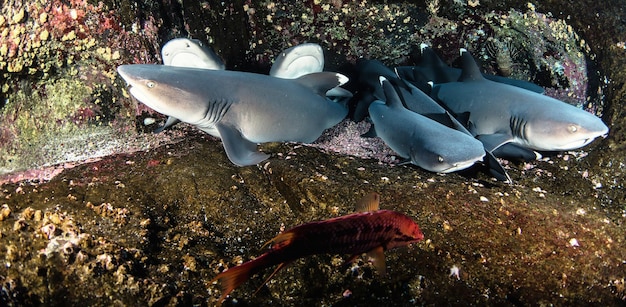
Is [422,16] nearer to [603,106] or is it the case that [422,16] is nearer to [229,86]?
[603,106]

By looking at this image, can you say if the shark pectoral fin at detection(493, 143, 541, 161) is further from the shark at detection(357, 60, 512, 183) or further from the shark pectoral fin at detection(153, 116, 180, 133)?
the shark pectoral fin at detection(153, 116, 180, 133)

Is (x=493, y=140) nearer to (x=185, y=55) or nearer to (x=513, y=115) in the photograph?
(x=513, y=115)

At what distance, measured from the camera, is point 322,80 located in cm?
343

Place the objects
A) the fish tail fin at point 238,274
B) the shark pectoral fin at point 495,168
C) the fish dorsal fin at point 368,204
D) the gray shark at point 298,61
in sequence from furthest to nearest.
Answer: the gray shark at point 298,61 → the shark pectoral fin at point 495,168 → the fish dorsal fin at point 368,204 → the fish tail fin at point 238,274

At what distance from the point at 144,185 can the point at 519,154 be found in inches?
128

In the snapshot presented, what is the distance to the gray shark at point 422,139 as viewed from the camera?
2791mm

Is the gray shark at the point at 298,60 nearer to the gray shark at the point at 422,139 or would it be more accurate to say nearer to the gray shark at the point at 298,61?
the gray shark at the point at 298,61

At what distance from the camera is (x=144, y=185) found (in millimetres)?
2479

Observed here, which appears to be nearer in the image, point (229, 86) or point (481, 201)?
point (481, 201)

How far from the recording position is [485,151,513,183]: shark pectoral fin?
116 inches

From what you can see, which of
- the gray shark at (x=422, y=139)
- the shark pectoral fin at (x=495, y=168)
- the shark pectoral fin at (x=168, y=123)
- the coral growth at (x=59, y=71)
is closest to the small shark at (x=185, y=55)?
the shark pectoral fin at (x=168, y=123)

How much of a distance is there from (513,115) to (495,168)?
925 millimetres

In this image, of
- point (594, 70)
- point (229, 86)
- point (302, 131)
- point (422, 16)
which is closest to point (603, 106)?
point (594, 70)

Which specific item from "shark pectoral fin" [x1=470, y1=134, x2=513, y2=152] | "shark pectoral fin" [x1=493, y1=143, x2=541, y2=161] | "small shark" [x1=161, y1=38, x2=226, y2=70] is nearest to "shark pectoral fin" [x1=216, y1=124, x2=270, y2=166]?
→ "small shark" [x1=161, y1=38, x2=226, y2=70]
